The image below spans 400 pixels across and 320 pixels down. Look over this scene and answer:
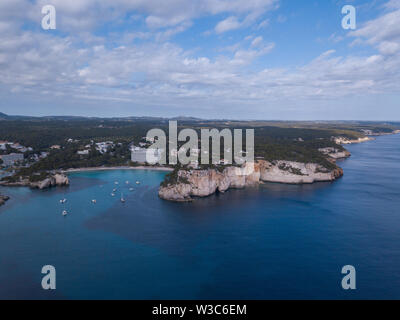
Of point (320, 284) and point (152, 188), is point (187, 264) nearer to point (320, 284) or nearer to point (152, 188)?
point (320, 284)

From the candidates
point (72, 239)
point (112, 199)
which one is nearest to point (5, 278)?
point (72, 239)

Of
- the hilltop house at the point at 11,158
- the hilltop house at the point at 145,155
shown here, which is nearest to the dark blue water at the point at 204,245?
the hilltop house at the point at 11,158
